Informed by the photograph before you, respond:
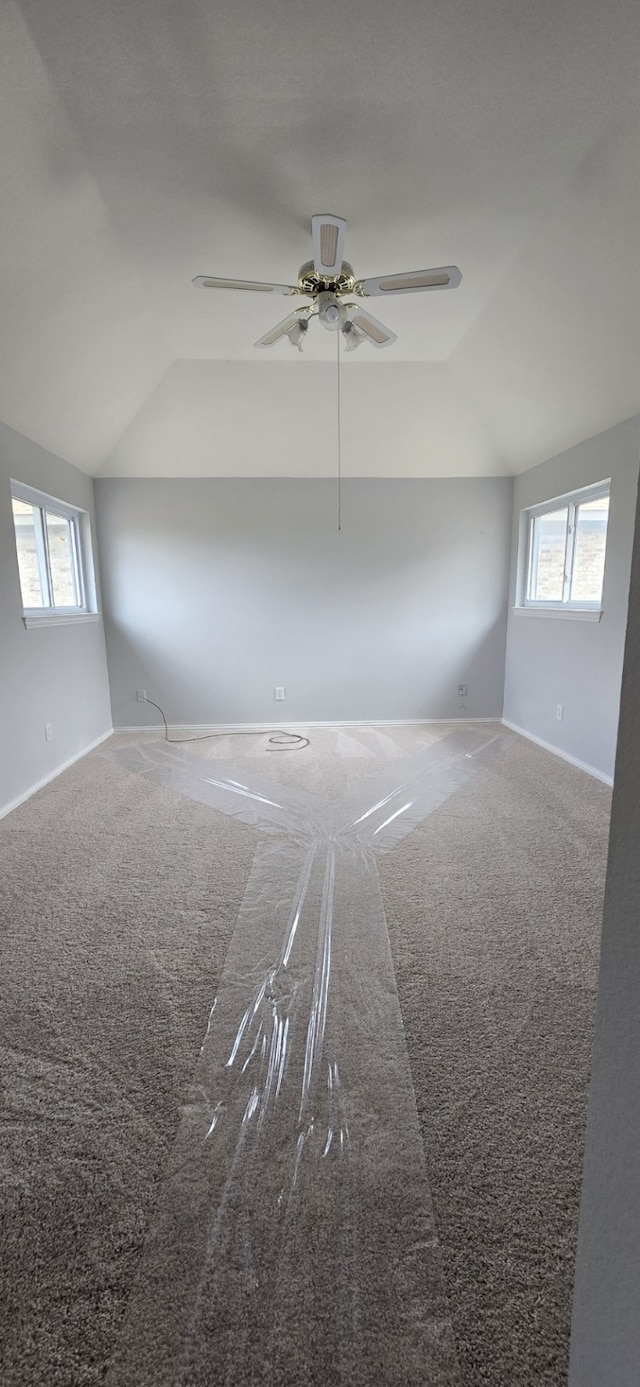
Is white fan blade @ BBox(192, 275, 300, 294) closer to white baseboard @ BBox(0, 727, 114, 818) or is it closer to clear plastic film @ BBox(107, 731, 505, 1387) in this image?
clear plastic film @ BBox(107, 731, 505, 1387)

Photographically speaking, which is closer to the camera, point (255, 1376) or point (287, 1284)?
point (255, 1376)

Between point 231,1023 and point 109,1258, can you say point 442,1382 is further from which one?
point 231,1023

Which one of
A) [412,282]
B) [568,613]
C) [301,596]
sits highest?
[412,282]

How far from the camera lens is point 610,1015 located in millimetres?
616

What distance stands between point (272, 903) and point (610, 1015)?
5.47 ft

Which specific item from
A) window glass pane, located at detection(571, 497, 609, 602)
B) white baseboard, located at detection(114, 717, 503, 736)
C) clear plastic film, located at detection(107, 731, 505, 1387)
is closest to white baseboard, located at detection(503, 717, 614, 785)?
white baseboard, located at detection(114, 717, 503, 736)

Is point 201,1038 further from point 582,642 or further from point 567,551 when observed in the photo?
point 567,551

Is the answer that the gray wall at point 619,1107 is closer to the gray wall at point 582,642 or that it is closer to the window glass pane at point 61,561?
the gray wall at point 582,642

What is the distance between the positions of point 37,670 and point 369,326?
280cm

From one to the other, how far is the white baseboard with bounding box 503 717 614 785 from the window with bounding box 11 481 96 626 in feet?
12.5

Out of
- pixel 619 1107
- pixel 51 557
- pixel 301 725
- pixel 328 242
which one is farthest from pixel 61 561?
pixel 619 1107

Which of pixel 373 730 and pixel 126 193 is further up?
pixel 126 193

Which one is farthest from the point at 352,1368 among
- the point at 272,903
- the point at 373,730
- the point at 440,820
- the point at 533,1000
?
the point at 373,730

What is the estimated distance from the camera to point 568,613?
387 centimetres
